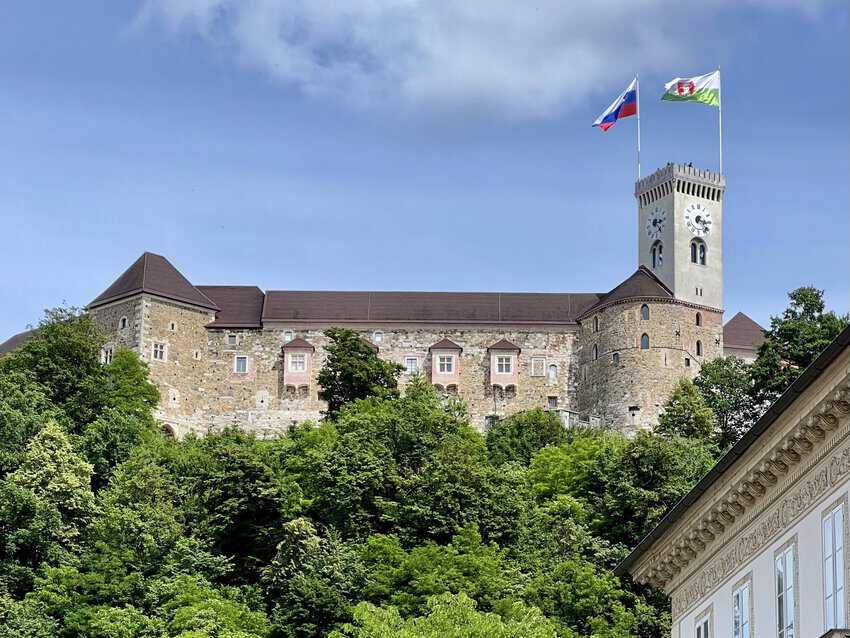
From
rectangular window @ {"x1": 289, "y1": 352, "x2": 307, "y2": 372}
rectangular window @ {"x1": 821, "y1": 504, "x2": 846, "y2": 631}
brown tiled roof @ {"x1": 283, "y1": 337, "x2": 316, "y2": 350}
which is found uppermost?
brown tiled roof @ {"x1": 283, "y1": 337, "x2": 316, "y2": 350}

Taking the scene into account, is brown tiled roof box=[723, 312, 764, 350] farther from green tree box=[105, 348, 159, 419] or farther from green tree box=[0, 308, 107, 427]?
green tree box=[0, 308, 107, 427]

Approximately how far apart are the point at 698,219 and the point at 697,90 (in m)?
13.5

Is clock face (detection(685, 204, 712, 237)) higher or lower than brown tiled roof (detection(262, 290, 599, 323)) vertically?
higher

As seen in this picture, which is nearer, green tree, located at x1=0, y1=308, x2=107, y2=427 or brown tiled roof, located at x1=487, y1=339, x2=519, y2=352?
green tree, located at x1=0, y1=308, x2=107, y2=427

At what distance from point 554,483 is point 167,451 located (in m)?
17.5

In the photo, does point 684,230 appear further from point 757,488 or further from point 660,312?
point 757,488

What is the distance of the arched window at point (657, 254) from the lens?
388 feet

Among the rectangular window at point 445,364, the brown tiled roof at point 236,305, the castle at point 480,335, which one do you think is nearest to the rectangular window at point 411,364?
the castle at point 480,335

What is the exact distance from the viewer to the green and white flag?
10806 centimetres

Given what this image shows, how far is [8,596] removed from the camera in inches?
2441

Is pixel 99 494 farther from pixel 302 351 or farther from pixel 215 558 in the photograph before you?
pixel 302 351

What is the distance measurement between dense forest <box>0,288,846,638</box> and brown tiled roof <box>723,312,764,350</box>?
1307 inches

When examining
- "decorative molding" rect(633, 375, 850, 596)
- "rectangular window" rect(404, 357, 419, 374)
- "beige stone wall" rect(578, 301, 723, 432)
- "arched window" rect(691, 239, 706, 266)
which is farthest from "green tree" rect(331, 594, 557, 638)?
"arched window" rect(691, 239, 706, 266)

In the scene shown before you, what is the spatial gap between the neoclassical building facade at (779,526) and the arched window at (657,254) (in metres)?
90.9
